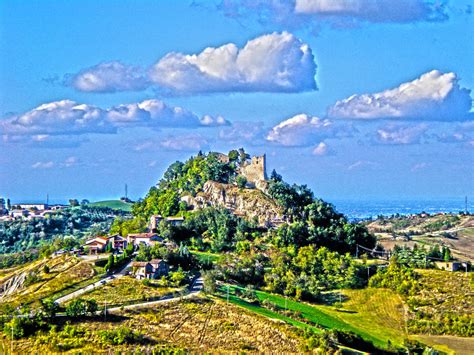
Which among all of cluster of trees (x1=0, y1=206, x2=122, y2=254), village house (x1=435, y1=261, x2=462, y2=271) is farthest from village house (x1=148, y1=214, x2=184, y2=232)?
cluster of trees (x1=0, y1=206, x2=122, y2=254)

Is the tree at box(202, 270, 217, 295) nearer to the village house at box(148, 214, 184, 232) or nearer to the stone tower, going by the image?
the village house at box(148, 214, 184, 232)

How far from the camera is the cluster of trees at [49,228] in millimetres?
113625

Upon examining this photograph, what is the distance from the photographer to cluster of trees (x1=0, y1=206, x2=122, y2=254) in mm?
113625

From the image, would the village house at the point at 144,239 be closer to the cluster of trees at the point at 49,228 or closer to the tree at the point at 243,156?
the tree at the point at 243,156

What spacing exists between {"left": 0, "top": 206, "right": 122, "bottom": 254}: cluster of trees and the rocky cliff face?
977 inches

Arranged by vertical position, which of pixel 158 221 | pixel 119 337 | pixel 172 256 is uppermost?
pixel 158 221

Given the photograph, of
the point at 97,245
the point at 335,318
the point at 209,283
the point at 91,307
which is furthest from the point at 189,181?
the point at 91,307

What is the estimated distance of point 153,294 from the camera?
55531 millimetres

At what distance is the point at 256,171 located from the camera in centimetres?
8675

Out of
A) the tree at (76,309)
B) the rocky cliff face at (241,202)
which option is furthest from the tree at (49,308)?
the rocky cliff face at (241,202)

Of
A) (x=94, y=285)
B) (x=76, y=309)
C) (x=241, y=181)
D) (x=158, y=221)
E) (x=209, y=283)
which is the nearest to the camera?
(x=76, y=309)

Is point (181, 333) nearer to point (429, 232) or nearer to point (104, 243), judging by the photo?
point (104, 243)

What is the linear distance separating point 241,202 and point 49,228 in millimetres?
50595

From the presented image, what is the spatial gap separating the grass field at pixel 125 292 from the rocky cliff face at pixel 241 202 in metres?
22.6
